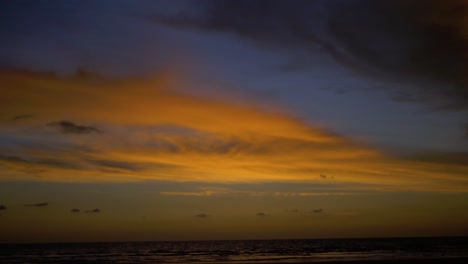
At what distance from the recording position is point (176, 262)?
52.7m

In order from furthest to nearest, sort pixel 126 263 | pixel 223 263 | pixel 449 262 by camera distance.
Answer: pixel 126 263 < pixel 223 263 < pixel 449 262

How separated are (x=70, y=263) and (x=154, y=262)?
9.84 m

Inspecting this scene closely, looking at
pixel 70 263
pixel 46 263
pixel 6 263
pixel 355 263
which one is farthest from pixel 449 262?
pixel 6 263

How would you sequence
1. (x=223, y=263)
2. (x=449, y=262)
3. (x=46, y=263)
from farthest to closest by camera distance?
(x=46, y=263)
(x=223, y=263)
(x=449, y=262)

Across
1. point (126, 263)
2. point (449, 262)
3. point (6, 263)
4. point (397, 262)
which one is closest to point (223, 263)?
point (126, 263)

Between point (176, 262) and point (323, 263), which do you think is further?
point (176, 262)

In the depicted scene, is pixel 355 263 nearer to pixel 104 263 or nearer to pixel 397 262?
pixel 397 262

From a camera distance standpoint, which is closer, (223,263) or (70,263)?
(223,263)

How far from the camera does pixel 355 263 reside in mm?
45438

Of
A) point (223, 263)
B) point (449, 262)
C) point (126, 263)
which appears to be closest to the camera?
point (449, 262)

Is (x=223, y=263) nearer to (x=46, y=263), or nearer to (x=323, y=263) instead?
(x=323, y=263)

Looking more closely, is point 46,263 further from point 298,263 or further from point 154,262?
point 298,263

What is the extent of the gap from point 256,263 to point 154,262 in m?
12.3

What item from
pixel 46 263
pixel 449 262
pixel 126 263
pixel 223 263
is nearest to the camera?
pixel 449 262
